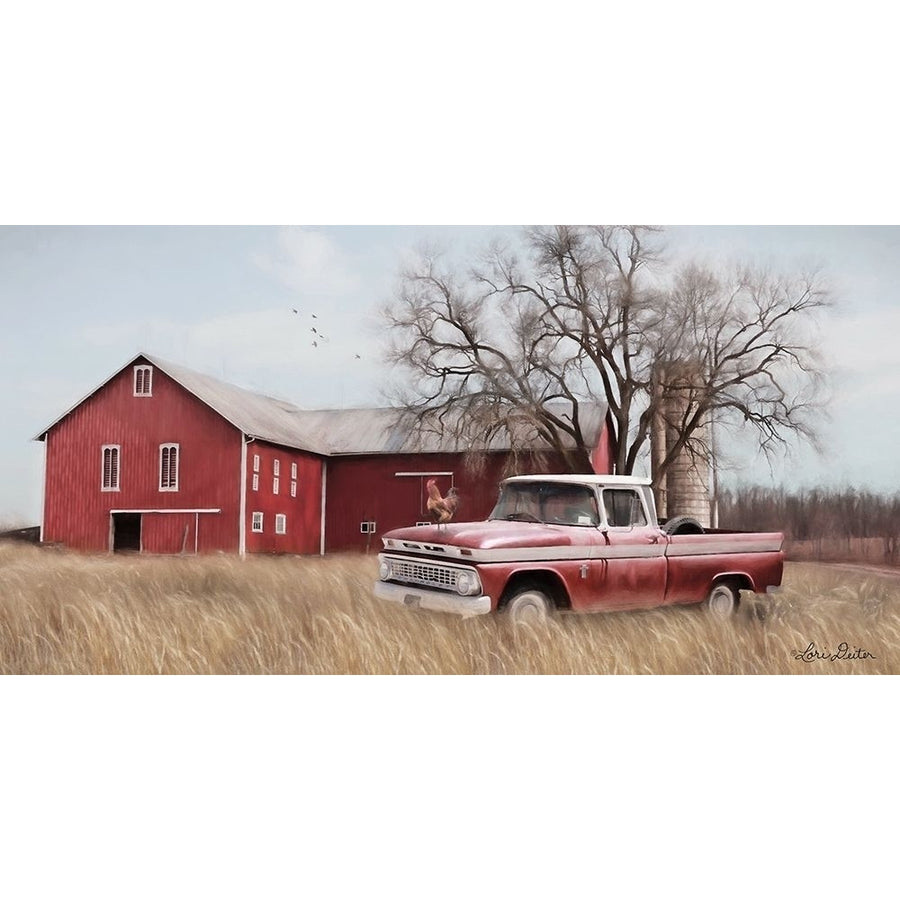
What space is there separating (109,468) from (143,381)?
99 centimetres

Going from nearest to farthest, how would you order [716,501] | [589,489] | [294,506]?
[589,489]
[716,501]
[294,506]

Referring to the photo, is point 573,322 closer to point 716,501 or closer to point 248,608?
point 716,501

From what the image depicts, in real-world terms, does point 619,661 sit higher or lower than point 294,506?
lower

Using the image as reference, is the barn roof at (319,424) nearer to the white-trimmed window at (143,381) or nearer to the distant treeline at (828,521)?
the white-trimmed window at (143,381)

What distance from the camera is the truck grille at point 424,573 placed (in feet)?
22.3

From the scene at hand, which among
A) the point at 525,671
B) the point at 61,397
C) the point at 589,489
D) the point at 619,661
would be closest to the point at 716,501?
the point at 589,489

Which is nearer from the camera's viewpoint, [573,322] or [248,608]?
[248,608]

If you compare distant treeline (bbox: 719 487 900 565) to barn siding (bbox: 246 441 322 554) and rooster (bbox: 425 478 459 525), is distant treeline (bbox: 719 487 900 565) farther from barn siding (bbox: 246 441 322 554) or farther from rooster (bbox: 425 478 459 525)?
barn siding (bbox: 246 441 322 554)

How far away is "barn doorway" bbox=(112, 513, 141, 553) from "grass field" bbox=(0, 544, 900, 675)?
0.36 m

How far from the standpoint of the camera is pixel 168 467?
8312mm

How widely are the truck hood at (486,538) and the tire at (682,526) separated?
736 millimetres

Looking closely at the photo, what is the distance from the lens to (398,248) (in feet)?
24.5

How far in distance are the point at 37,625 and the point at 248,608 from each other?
163 cm

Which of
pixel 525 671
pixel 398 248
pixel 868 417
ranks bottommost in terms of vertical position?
pixel 525 671
